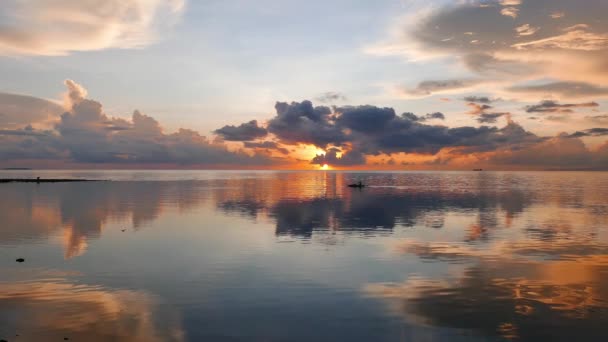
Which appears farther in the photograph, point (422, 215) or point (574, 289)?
A: point (422, 215)

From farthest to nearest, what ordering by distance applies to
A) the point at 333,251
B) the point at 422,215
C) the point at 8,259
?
the point at 422,215
the point at 333,251
the point at 8,259

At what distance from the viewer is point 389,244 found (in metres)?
44.5

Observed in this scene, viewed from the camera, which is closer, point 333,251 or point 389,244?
point 333,251

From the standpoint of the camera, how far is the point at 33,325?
68.3ft

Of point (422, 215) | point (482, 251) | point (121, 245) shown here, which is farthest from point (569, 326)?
point (422, 215)

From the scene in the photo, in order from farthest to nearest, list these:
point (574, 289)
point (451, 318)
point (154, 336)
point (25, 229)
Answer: point (25, 229) < point (574, 289) < point (451, 318) < point (154, 336)

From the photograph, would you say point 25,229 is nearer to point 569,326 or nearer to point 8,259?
point 8,259

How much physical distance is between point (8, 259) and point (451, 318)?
117ft

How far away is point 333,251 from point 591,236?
31.8 metres

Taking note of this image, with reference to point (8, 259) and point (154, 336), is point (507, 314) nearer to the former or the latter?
point (154, 336)

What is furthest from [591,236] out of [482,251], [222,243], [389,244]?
[222,243]

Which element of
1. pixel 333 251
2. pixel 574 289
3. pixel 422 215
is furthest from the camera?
pixel 422 215

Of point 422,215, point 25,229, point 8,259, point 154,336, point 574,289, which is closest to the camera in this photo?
point 154,336

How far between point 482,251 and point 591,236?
18709 mm
